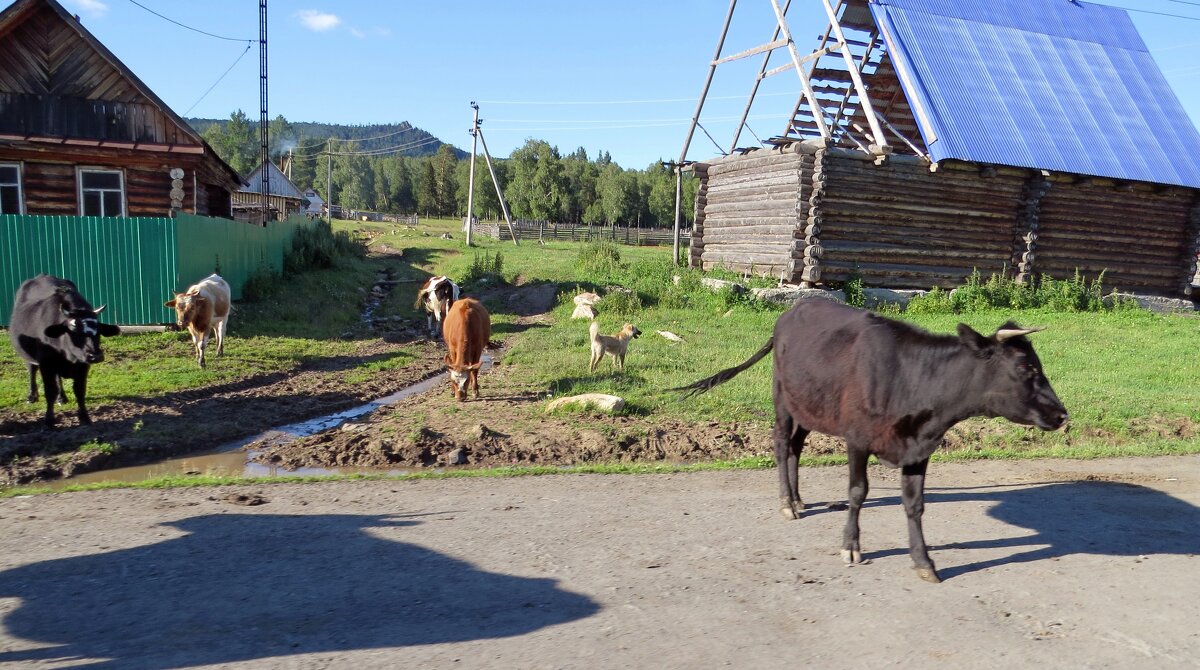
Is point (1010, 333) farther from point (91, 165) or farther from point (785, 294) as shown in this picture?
point (91, 165)

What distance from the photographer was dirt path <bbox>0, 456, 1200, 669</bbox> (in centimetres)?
382

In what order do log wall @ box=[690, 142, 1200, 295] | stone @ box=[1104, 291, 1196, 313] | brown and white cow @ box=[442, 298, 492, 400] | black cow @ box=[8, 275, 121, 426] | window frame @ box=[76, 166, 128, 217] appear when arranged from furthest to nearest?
1. stone @ box=[1104, 291, 1196, 313]
2. log wall @ box=[690, 142, 1200, 295]
3. window frame @ box=[76, 166, 128, 217]
4. brown and white cow @ box=[442, 298, 492, 400]
5. black cow @ box=[8, 275, 121, 426]

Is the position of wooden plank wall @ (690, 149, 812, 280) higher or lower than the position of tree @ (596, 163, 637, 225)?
lower

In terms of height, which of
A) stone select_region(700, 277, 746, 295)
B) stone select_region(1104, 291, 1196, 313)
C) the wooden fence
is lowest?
stone select_region(1104, 291, 1196, 313)

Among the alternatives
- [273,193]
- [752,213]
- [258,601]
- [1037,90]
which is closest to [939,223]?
[752,213]

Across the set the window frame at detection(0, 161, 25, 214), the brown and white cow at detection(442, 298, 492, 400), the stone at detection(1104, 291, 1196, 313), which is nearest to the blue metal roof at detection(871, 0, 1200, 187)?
the stone at detection(1104, 291, 1196, 313)

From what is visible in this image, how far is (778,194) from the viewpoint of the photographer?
19250mm

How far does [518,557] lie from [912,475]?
8.17 ft

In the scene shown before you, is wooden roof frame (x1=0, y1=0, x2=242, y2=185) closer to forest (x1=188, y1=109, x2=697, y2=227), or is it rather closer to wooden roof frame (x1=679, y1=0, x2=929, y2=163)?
wooden roof frame (x1=679, y1=0, x2=929, y2=163)

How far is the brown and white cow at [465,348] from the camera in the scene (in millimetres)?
10383

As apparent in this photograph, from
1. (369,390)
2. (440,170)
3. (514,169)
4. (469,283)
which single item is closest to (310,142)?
(440,170)

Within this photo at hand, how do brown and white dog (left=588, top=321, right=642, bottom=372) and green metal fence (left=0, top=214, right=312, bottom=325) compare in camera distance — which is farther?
green metal fence (left=0, top=214, right=312, bottom=325)

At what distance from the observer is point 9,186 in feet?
52.8

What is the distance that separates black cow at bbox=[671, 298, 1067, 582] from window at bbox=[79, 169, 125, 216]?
16.2m
